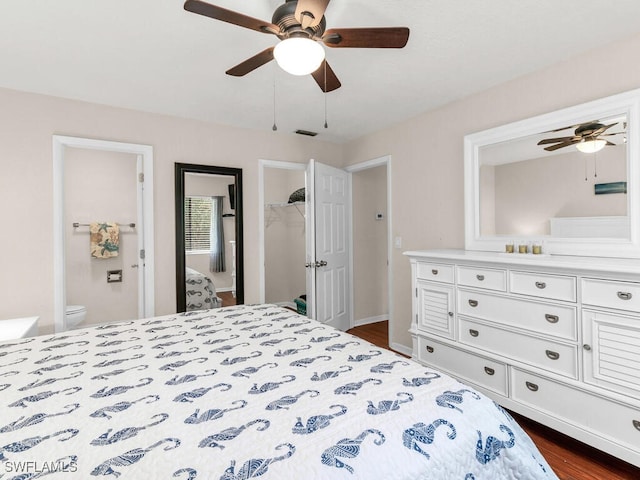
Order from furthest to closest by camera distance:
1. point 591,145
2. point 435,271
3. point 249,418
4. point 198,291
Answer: point 198,291, point 435,271, point 591,145, point 249,418

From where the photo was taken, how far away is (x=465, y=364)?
8.29 ft

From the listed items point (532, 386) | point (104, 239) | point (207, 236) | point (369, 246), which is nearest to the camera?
point (532, 386)

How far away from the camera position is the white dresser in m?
1.76

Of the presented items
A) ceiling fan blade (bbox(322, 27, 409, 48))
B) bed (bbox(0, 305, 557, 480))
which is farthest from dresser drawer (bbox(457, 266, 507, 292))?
ceiling fan blade (bbox(322, 27, 409, 48))

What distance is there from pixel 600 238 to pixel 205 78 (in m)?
2.94

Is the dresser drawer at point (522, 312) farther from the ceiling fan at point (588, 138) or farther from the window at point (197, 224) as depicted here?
the window at point (197, 224)

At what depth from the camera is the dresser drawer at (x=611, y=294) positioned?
1701 millimetres

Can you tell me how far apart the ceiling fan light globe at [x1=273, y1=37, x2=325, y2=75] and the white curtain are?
2474mm

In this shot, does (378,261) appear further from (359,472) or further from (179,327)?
(359,472)

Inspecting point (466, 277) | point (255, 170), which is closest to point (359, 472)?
point (466, 277)

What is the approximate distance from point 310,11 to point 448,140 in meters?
2.11

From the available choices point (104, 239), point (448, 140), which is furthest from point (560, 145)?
point (104, 239)

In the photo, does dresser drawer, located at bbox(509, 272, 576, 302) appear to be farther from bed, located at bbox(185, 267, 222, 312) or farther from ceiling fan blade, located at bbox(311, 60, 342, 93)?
bed, located at bbox(185, 267, 222, 312)

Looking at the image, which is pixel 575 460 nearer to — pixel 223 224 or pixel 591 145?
pixel 591 145
